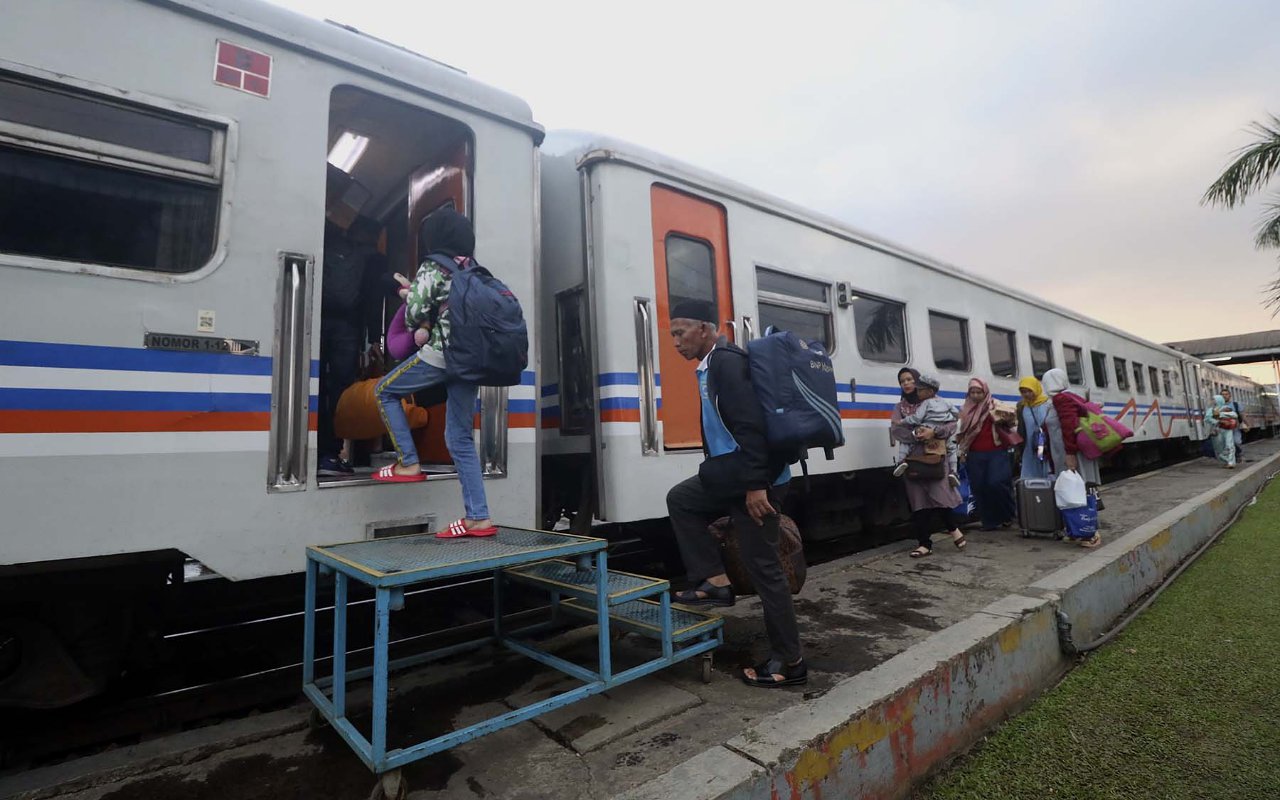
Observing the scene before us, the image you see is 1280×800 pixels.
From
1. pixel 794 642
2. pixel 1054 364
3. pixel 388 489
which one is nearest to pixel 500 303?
pixel 388 489

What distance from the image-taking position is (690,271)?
4.23 m

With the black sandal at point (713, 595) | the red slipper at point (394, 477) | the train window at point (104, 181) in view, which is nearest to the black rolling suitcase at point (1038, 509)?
the black sandal at point (713, 595)

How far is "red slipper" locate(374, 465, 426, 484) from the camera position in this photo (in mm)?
2857

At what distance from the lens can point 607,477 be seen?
359 centimetres

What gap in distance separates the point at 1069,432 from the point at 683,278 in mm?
3668

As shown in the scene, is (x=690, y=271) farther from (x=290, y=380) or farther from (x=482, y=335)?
(x=290, y=380)

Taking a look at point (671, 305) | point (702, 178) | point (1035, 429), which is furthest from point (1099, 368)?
point (671, 305)

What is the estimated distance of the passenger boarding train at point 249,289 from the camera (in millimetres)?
2221

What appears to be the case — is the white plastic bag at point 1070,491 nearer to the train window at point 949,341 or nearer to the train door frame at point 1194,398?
the train window at point 949,341

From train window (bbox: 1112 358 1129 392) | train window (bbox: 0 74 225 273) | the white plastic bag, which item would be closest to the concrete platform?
the white plastic bag

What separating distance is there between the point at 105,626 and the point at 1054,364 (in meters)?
10.3

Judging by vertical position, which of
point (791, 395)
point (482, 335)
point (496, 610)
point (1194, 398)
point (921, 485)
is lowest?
point (496, 610)

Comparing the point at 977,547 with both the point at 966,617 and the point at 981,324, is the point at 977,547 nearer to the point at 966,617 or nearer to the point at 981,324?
the point at 966,617

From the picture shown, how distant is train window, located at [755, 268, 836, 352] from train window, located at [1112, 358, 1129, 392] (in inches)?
362
